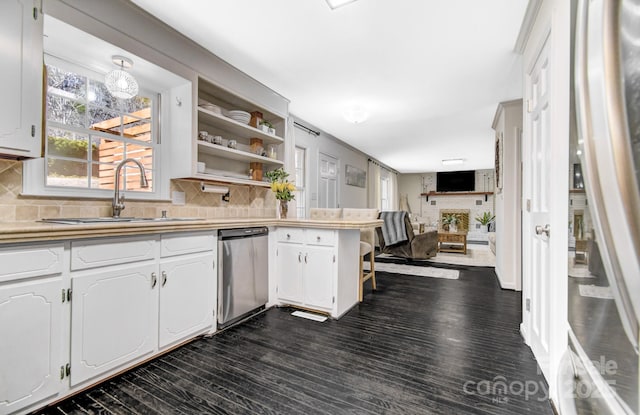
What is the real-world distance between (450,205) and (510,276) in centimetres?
808

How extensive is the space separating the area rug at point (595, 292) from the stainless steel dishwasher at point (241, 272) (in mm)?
2218

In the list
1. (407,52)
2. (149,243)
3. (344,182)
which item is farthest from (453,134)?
(149,243)

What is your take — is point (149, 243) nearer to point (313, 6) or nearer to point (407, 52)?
point (313, 6)

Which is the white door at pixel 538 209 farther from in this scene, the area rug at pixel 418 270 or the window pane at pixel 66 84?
the window pane at pixel 66 84

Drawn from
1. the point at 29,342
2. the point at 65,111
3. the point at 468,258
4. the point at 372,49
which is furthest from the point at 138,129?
the point at 468,258

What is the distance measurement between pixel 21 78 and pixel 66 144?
1.91 feet

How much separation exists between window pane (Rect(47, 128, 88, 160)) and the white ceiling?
1.03m

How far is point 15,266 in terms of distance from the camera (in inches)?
52.9

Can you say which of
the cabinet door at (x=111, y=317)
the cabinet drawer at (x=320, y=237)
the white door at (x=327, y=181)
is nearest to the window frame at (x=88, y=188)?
the cabinet door at (x=111, y=317)

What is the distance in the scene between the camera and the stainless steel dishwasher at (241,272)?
239cm

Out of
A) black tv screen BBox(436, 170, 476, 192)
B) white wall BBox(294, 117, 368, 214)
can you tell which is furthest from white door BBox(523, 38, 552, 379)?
black tv screen BBox(436, 170, 476, 192)

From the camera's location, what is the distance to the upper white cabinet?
1.48 meters

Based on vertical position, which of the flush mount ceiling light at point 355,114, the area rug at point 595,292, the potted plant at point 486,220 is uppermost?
the flush mount ceiling light at point 355,114

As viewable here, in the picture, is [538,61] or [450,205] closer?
[538,61]
